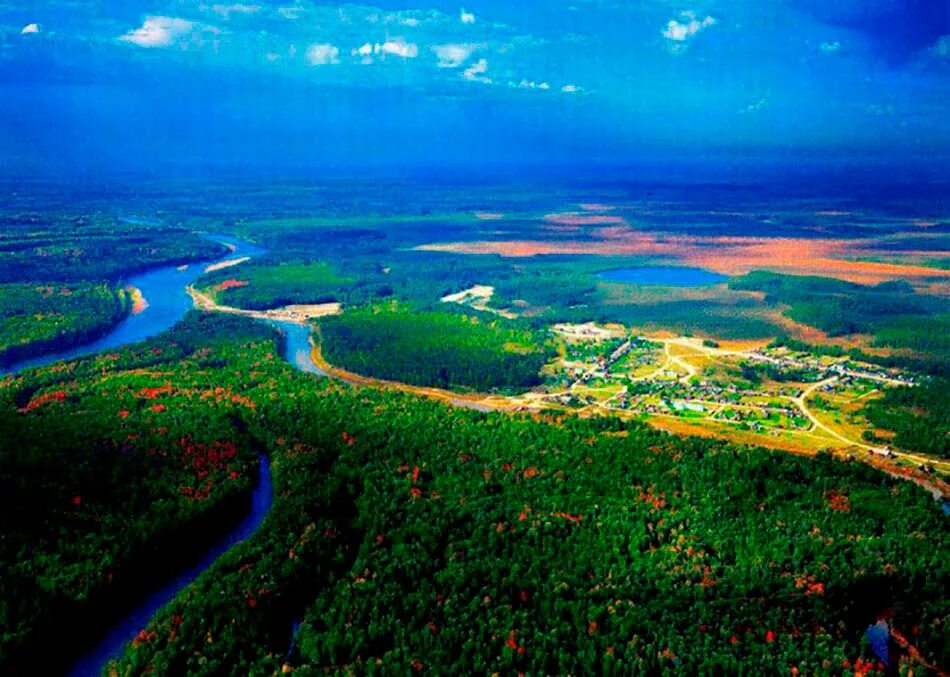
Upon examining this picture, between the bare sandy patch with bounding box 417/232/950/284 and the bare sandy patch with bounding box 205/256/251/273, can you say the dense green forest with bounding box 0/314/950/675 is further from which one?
the bare sandy patch with bounding box 417/232/950/284

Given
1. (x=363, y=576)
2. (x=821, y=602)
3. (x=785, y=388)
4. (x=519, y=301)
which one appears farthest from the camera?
(x=519, y=301)

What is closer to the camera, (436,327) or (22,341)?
(22,341)

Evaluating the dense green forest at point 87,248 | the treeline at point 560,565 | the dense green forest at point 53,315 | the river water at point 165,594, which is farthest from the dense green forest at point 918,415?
the dense green forest at point 87,248

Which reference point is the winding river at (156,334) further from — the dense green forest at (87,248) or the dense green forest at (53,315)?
the dense green forest at (87,248)

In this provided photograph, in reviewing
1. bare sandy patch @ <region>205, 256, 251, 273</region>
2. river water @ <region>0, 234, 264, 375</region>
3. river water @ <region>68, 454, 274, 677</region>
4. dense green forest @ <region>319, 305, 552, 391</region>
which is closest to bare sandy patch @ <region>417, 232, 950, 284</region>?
bare sandy patch @ <region>205, 256, 251, 273</region>

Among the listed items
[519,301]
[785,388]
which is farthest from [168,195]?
[785,388]

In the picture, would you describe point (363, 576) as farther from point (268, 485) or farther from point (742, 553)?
point (742, 553)
